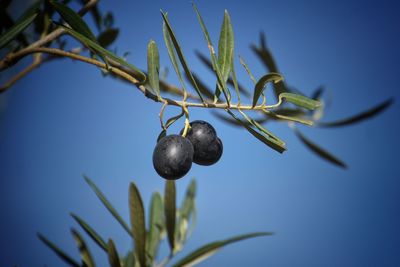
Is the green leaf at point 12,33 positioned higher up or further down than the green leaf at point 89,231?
higher up

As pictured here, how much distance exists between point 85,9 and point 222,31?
0.50 metres

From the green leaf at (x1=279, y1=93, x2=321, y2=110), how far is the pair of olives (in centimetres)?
25

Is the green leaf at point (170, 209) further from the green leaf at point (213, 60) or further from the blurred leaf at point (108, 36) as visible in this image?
the blurred leaf at point (108, 36)

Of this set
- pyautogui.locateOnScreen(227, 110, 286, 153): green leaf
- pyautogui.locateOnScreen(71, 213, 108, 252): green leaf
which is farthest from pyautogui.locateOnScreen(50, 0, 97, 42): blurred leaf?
pyautogui.locateOnScreen(71, 213, 108, 252): green leaf

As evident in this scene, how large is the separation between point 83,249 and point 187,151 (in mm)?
1035

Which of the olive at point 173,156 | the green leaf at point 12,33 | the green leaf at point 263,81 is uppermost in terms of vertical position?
the green leaf at point 12,33

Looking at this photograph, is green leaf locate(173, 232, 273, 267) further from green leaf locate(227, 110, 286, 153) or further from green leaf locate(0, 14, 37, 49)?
green leaf locate(0, 14, 37, 49)

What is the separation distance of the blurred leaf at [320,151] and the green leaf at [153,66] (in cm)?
123

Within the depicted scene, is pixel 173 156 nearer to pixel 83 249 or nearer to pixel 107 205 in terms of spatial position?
pixel 107 205

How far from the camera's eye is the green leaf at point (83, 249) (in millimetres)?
1488

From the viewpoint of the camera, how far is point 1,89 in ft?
3.33

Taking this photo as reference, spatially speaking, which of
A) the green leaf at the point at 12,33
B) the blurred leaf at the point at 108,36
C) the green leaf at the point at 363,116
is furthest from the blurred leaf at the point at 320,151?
the green leaf at the point at 12,33

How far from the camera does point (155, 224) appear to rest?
1764 millimetres

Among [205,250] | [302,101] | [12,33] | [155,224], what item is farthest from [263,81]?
[155,224]
